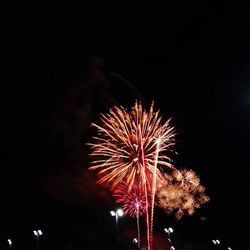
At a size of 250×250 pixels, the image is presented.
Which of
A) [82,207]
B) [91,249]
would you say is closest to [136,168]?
[91,249]

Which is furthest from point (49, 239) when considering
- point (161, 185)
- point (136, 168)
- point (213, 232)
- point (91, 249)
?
point (213, 232)

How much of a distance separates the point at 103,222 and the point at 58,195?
517 cm

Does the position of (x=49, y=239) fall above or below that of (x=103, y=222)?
below

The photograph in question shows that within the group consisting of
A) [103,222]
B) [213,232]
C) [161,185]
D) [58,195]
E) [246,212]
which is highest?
[246,212]

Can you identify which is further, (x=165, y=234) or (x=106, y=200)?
(x=165, y=234)

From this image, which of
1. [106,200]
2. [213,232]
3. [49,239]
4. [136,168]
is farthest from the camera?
[213,232]

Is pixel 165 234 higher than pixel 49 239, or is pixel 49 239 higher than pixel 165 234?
pixel 165 234

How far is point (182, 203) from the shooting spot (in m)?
26.5

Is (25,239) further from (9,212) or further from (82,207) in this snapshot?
(82,207)

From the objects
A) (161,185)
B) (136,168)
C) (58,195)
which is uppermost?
(58,195)

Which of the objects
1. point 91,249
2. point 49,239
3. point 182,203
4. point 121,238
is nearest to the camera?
point 182,203

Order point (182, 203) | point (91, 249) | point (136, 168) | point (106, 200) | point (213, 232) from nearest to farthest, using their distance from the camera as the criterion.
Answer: point (136, 168), point (182, 203), point (91, 249), point (106, 200), point (213, 232)

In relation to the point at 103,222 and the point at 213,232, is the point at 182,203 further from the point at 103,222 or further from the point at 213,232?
the point at 213,232

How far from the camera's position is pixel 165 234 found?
1831 inches
